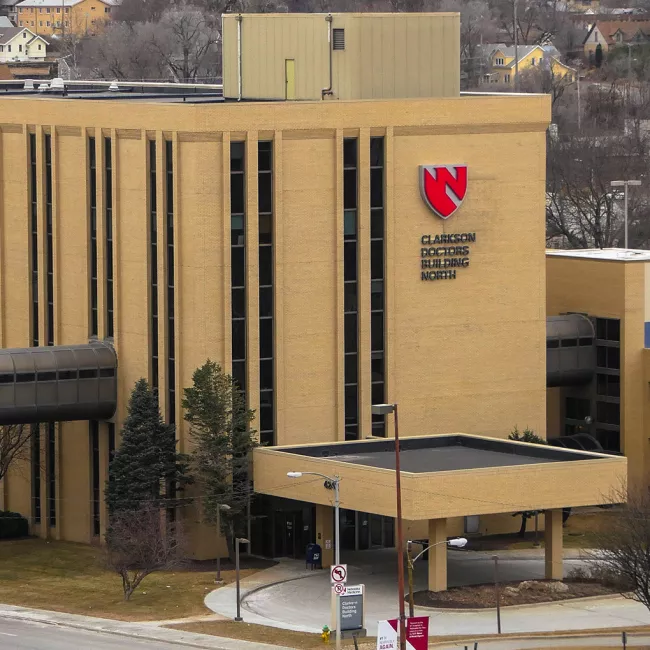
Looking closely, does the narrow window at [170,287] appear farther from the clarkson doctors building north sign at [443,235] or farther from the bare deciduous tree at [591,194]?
the bare deciduous tree at [591,194]

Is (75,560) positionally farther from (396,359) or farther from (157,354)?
(396,359)

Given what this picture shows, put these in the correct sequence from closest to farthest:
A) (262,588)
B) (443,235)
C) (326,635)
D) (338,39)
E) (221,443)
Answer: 1. (326,635)
2. (262,588)
3. (221,443)
4. (443,235)
5. (338,39)

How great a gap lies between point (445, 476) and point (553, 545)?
18.1 ft

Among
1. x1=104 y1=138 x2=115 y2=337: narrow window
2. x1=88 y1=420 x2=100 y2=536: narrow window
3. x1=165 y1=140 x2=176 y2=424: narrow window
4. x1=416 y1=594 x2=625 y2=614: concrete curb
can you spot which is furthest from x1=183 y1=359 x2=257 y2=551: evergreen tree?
x1=416 y1=594 x2=625 y2=614: concrete curb

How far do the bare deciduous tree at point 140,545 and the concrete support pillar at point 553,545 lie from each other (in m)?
13.4

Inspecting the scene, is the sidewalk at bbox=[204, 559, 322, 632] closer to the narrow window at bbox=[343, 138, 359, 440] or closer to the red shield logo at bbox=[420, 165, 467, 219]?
the narrow window at bbox=[343, 138, 359, 440]

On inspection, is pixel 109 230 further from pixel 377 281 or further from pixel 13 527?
pixel 13 527

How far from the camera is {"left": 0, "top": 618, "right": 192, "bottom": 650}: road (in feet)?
238

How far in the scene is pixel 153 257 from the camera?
298 feet

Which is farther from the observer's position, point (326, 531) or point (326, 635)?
point (326, 531)

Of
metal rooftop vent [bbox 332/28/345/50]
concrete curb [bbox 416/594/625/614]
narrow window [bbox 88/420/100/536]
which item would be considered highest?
metal rooftop vent [bbox 332/28/345/50]

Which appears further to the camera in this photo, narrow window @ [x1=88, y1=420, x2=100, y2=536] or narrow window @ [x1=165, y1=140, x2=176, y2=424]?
narrow window @ [x1=88, y1=420, x2=100, y2=536]

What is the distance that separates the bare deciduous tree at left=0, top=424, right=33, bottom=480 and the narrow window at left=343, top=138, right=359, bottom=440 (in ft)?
46.9

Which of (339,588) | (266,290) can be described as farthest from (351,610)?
(266,290)
